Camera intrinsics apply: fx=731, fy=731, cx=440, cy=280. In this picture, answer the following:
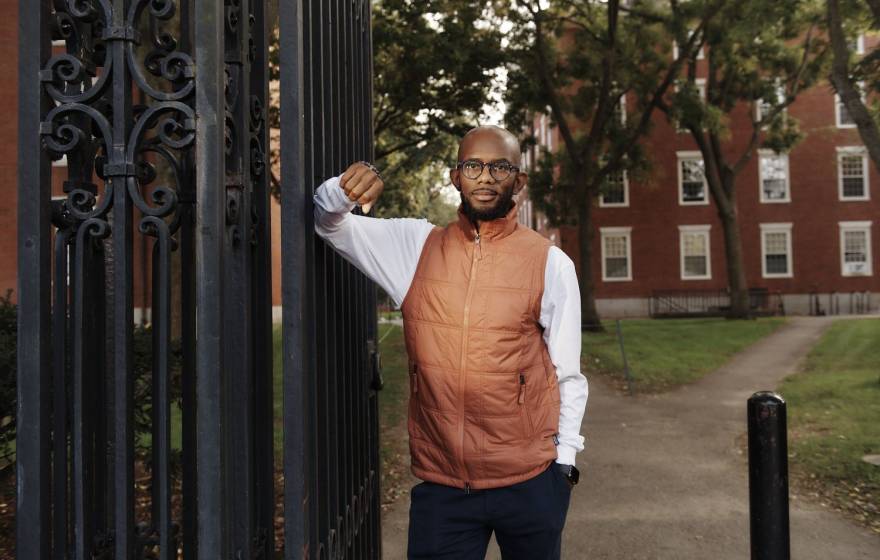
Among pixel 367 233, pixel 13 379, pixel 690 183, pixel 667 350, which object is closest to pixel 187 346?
pixel 367 233

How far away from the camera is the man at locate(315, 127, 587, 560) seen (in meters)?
2.52

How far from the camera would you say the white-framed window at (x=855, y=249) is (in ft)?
110

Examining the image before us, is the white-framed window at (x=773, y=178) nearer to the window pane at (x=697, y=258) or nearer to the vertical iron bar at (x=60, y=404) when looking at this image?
the window pane at (x=697, y=258)

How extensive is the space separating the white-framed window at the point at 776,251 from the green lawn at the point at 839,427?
19395mm

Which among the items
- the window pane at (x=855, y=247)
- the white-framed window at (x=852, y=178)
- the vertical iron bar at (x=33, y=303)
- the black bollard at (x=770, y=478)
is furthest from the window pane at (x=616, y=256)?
the vertical iron bar at (x=33, y=303)

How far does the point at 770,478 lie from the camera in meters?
3.03

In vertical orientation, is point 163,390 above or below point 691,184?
below

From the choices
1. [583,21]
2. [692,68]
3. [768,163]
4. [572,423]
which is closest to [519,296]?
[572,423]

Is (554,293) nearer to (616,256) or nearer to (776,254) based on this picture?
(616,256)

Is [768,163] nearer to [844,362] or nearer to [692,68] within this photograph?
[692,68]

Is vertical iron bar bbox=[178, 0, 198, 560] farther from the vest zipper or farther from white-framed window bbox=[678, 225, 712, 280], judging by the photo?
white-framed window bbox=[678, 225, 712, 280]

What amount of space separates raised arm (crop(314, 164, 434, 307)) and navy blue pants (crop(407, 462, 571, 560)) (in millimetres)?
756

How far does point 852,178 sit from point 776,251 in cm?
483

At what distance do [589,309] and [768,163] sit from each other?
18.5 meters
